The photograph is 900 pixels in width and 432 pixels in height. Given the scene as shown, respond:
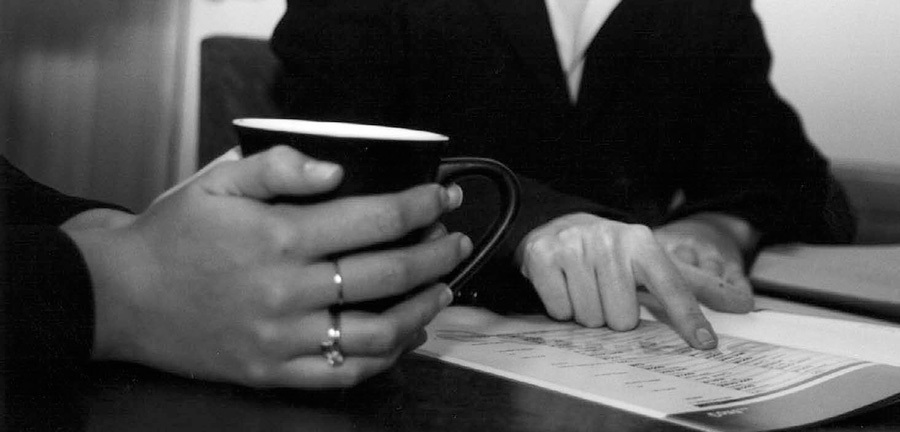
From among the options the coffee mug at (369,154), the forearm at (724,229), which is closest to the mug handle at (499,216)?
the coffee mug at (369,154)

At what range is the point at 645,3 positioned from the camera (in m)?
1.10

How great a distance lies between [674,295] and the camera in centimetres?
49

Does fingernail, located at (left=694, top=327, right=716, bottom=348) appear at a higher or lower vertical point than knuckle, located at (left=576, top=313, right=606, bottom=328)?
higher

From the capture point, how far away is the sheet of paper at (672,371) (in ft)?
1.08

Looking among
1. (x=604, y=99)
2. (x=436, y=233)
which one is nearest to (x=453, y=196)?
(x=436, y=233)

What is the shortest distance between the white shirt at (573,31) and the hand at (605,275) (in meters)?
0.47

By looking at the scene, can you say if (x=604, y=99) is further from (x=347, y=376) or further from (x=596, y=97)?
(x=347, y=376)

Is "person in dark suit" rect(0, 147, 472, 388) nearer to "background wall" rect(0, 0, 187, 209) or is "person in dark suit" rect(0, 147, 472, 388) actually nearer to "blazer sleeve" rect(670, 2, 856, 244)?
"background wall" rect(0, 0, 187, 209)

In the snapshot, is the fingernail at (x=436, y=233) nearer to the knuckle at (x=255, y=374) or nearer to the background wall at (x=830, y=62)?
the knuckle at (x=255, y=374)

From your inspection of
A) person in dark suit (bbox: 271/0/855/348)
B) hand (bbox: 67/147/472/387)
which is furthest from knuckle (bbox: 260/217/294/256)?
person in dark suit (bbox: 271/0/855/348)

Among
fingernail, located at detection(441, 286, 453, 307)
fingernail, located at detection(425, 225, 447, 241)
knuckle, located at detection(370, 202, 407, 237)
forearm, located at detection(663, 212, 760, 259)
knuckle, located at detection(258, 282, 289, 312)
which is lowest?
forearm, located at detection(663, 212, 760, 259)

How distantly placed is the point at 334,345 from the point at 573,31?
2.51ft

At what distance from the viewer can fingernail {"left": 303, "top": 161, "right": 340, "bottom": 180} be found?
289 millimetres

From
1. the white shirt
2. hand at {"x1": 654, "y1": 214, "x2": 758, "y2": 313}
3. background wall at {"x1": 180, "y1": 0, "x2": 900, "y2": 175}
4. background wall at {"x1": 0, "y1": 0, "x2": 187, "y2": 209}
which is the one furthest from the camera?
background wall at {"x1": 180, "y1": 0, "x2": 900, "y2": 175}
